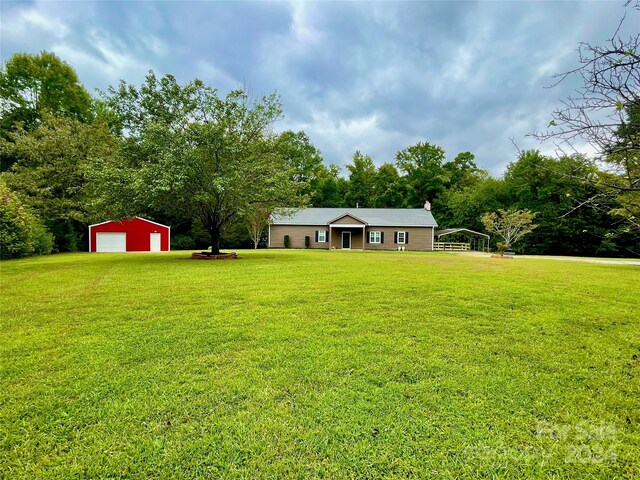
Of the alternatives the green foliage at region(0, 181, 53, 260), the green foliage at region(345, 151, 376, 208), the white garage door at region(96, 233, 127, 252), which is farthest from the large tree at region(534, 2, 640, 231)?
the green foliage at region(345, 151, 376, 208)

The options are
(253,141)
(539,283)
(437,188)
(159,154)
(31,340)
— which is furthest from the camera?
(437,188)

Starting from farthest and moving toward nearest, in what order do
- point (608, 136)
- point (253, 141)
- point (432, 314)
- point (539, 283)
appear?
point (253, 141) < point (539, 283) < point (432, 314) < point (608, 136)

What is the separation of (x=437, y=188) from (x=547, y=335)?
4216cm

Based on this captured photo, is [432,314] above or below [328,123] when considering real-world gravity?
below

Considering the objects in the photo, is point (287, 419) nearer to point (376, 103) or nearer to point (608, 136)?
point (608, 136)

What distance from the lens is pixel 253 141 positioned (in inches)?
645

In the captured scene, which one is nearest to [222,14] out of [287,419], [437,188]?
[287,419]

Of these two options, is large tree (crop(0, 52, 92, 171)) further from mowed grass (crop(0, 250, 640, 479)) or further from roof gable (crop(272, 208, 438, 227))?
mowed grass (crop(0, 250, 640, 479))

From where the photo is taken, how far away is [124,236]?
1046 inches

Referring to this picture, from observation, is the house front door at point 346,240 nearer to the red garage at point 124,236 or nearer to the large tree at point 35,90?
the red garage at point 124,236

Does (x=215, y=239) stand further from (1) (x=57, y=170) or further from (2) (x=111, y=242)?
(1) (x=57, y=170)

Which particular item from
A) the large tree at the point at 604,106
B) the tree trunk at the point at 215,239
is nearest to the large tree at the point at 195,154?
the tree trunk at the point at 215,239

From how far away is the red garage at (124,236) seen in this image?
26156 mm

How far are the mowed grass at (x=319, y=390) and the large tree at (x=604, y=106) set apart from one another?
2009mm
